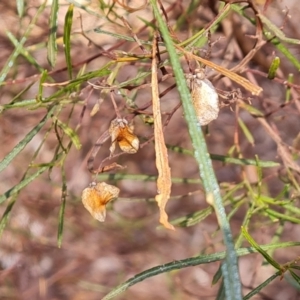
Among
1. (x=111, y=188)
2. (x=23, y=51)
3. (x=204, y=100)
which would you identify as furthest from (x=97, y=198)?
(x=23, y=51)

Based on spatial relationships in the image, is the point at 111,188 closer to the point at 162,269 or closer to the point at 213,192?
the point at 162,269

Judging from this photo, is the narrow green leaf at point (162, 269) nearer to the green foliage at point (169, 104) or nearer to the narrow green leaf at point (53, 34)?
the green foliage at point (169, 104)

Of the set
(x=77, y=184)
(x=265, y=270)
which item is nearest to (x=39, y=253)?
(x=77, y=184)

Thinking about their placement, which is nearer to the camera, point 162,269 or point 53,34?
point 162,269

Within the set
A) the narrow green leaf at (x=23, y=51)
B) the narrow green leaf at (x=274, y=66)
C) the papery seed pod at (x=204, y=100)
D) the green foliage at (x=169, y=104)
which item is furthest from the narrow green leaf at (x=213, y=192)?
the narrow green leaf at (x=23, y=51)

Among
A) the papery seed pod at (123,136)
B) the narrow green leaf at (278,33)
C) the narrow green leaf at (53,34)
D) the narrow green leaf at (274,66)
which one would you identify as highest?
the narrow green leaf at (53,34)

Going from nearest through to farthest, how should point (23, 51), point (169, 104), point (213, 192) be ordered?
point (213, 192) → point (23, 51) → point (169, 104)

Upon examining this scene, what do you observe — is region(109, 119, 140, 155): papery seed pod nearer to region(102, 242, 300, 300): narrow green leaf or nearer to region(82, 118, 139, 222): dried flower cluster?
region(82, 118, 139, 222): dried flower cluster

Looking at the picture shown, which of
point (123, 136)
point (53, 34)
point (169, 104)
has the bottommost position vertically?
point (123, 136)
